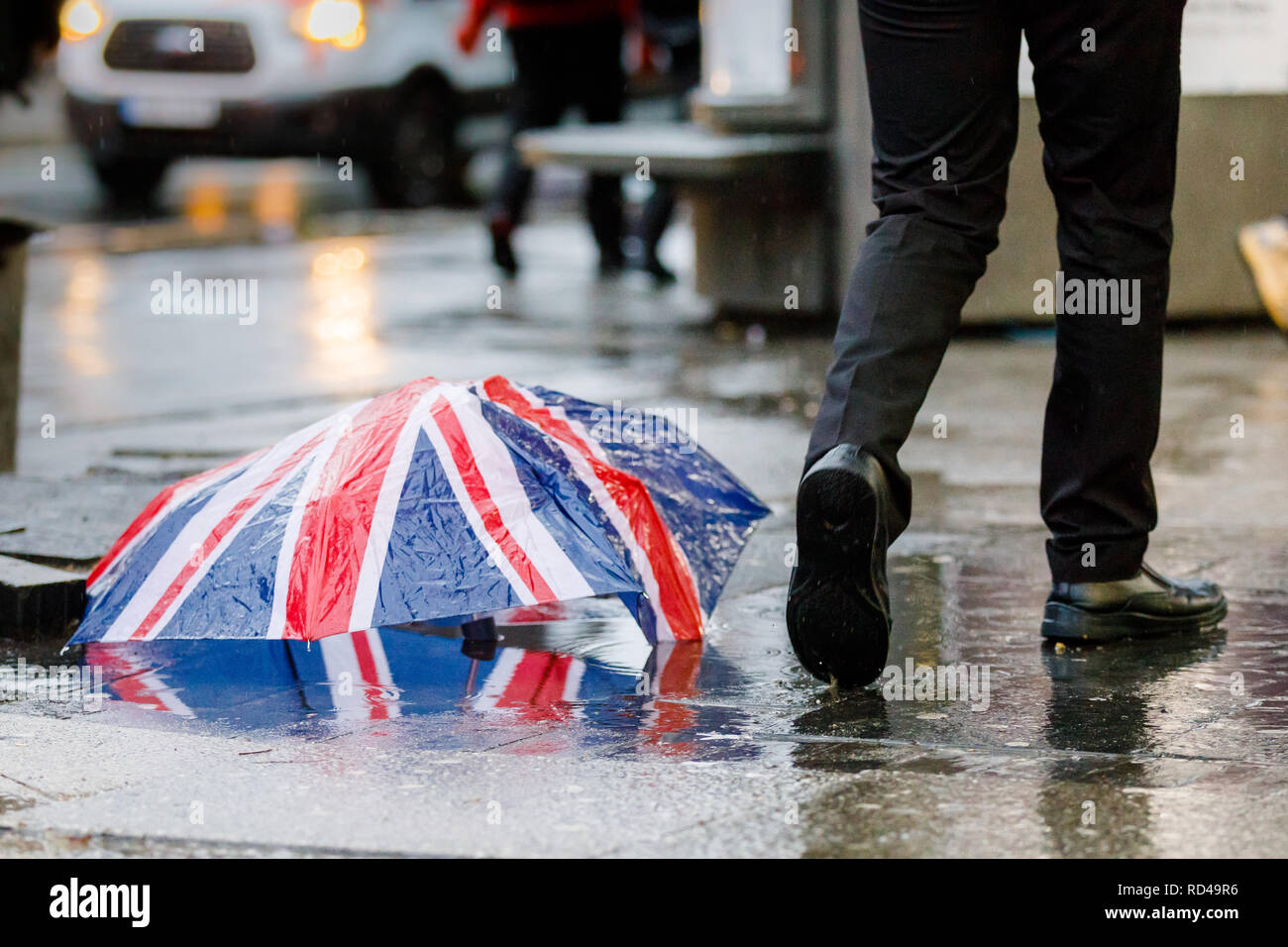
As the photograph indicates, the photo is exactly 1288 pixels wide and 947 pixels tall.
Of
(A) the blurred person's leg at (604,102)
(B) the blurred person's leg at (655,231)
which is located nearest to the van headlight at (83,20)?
(A) the blurred person's leg at (604,102)

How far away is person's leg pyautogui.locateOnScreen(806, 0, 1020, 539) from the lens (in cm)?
321

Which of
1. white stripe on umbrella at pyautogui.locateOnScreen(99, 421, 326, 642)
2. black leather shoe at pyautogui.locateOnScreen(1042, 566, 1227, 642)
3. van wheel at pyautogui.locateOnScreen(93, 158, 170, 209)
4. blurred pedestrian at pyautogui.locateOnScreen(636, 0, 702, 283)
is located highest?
blurred pedestrian at pyautogui.locateOnScreen(636, 0, 702, 283)

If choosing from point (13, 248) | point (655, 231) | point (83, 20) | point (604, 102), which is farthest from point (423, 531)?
point (83, 20)

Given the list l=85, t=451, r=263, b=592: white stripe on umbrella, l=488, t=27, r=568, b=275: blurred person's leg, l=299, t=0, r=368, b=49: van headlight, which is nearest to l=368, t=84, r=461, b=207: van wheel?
l=299, t=0, r=368, b=49: van headlight

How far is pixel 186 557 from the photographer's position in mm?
3406

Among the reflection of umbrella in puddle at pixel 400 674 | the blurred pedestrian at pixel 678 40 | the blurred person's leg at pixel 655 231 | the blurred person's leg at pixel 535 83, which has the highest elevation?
the blurred pedestrian at pixel 678 40

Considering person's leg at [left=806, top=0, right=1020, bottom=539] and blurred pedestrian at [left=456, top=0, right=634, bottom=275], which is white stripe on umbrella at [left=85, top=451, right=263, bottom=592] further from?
blurred pedestrian at [left=456, top=0, right=634, bottom=275]

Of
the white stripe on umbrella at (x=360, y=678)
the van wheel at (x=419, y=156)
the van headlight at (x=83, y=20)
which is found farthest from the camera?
the van wheel at (x=419, y=156)

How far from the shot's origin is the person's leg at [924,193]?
10.5 ft

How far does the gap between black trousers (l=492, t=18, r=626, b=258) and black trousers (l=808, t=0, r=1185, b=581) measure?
7064 millimetres

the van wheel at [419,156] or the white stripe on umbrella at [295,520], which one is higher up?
the van wheel at [419,156]

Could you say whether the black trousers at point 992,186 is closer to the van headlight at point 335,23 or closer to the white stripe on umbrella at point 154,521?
the white stripe on umbrella at point 154,521

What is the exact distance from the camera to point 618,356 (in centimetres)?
748

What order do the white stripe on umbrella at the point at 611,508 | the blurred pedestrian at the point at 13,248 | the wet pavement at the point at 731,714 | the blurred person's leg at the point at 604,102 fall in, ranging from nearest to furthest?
1. the wet pavement at the point at 731,714
2. the white stripe on umbrella at the point at 611,508
3. the blurred pedestrian at the point at 13,248
4. the blurred person's leg at the point at 604,102
